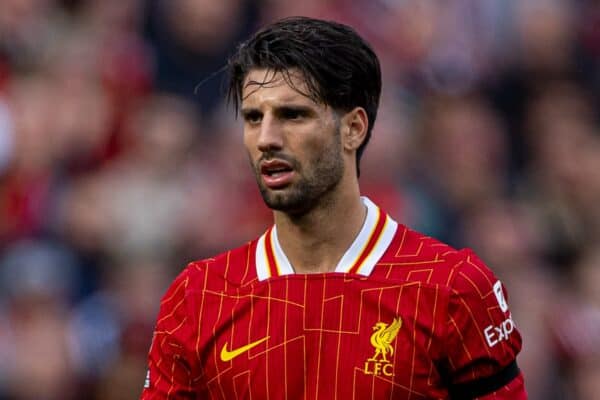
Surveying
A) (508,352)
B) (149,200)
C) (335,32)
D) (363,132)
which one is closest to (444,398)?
(508,352)

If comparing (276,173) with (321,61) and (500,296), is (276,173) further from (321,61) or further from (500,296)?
(500,296)

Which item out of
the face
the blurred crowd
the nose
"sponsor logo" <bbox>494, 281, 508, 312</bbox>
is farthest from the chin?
the blurred crowd

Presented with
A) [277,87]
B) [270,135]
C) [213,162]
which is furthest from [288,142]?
[213,162]

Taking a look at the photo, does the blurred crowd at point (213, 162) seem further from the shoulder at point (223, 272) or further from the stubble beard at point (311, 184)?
the stubble beard at point (311, 184)

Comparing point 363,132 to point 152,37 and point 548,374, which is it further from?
point 152,37

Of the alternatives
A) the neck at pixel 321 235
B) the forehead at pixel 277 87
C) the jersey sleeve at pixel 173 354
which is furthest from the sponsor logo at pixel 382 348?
the forehead at pixel 277 87

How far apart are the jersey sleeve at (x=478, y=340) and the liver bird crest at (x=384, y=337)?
5.8 inches

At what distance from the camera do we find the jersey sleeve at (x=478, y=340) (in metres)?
3.90

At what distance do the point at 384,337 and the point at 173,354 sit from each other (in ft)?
2.09

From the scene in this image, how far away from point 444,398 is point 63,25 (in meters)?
5.65

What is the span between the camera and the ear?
409cm

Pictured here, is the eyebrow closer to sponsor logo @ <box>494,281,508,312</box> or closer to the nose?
the nose

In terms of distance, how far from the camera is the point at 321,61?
4023 millimetres

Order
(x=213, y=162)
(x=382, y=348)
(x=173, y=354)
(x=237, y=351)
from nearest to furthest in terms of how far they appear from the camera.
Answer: (x=382, y=348)
(x=237, y=351)
(x=173, y=354)
(x=213, y=162)
